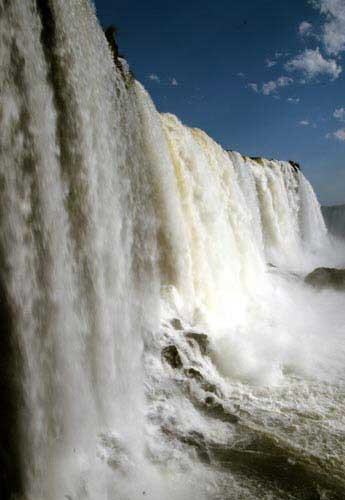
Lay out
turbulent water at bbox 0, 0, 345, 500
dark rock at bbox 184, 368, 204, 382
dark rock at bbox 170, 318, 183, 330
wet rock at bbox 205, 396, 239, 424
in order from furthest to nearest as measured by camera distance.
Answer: dark rock at bbox 170, 318, 183, 330, dark rock at bbox 184, 368, 204, 382, wet rock at bbox 205, 396, 239, 424, turbulent water at bbox 0, 0, 345, 500

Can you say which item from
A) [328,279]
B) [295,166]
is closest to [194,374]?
[328,279]

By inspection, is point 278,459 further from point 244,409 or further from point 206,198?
point 206,198

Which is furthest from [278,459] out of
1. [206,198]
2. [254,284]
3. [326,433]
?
[254,284]

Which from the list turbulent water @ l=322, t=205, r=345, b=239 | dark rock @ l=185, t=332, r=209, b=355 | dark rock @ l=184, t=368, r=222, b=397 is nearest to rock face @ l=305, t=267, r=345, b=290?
dark rock @ l=185, t=332, r=209, b=355

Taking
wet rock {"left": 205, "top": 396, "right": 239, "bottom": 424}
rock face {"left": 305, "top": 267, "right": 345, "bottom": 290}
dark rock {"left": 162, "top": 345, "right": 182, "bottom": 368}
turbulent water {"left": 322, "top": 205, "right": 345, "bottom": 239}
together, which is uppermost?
turbulent water {"left": 322, "top": 205, "right": 345, "bottom": 239}

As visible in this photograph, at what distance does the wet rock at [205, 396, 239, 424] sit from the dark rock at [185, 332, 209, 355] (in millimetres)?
1122

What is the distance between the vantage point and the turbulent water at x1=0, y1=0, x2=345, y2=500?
3.43 metres

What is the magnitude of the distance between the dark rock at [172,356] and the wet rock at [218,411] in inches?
28.0

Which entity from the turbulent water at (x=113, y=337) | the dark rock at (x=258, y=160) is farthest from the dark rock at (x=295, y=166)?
the turbulent water at (x=113, y=337)

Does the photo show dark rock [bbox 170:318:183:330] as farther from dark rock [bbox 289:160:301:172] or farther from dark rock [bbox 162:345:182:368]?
dark rock [bbox 289:160:301:172]

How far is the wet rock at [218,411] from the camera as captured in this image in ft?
15.3

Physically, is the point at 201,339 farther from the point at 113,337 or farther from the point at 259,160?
the point at 259,160

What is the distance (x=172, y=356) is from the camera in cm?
556

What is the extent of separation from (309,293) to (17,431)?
10903mm
